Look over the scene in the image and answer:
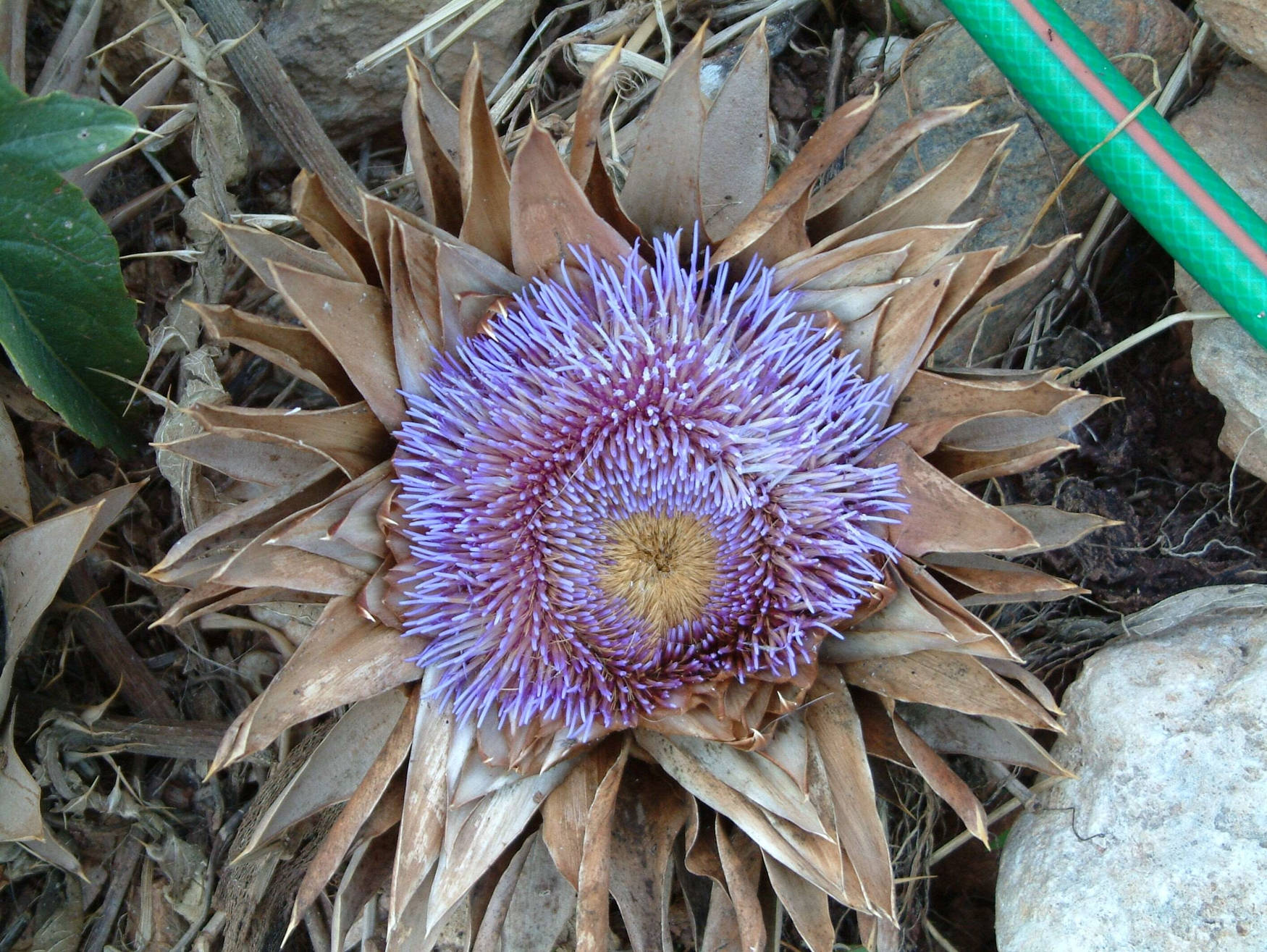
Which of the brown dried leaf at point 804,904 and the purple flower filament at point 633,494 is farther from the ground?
the purple flower filament at point 633,494

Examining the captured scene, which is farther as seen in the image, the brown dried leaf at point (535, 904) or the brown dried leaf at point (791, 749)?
the brown dried leaf at point (535, 904)

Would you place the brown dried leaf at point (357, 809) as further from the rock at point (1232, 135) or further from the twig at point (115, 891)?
the rock at point (1232, 135)

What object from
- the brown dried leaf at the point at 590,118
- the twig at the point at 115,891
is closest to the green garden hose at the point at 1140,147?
the brown dried leaf at the point at 590,118

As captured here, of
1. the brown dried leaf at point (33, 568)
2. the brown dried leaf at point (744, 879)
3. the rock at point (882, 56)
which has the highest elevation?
the brown dried leaf at point (33, 568)

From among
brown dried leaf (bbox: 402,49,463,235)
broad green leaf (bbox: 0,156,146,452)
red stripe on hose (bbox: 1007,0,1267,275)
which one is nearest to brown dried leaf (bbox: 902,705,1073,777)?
red stripe on hose (bbox: 1007,0,1267,275)

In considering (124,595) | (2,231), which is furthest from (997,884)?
(2,231)

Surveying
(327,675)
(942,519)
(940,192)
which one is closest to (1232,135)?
(940,192)

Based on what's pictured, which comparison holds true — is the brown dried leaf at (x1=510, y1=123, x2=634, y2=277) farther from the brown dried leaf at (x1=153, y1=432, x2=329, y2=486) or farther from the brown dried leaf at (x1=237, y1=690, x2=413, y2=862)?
the brown dried leaf at (x1=237, y1=690, x2=413, y2=862)

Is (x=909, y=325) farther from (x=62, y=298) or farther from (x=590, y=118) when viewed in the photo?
(x=62, y=298)
